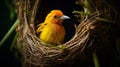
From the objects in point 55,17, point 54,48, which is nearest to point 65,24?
point 55,17

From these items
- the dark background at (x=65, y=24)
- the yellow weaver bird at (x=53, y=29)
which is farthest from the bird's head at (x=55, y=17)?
the dark background at (x=65, y=24)

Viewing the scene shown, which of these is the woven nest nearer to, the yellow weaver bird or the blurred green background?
the yellow weaver bird

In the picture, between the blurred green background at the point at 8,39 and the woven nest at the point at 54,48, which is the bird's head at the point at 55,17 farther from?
the blurred green background at the point at 8,39

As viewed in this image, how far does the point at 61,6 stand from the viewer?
86.9 inches

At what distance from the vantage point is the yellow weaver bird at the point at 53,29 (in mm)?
1995

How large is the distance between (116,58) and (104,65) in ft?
0.43

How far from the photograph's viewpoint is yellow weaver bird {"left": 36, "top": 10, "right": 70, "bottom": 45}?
1995mm

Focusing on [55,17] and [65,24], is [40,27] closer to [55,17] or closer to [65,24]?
[55,17]

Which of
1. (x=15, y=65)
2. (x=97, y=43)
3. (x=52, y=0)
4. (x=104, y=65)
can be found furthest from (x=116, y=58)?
(x=15, y=65)

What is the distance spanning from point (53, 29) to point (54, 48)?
16cm

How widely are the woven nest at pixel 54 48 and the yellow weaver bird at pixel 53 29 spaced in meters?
0.06

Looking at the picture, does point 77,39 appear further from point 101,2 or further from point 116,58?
point 116,58

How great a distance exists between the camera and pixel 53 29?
2.00 metres

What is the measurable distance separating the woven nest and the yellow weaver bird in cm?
6
